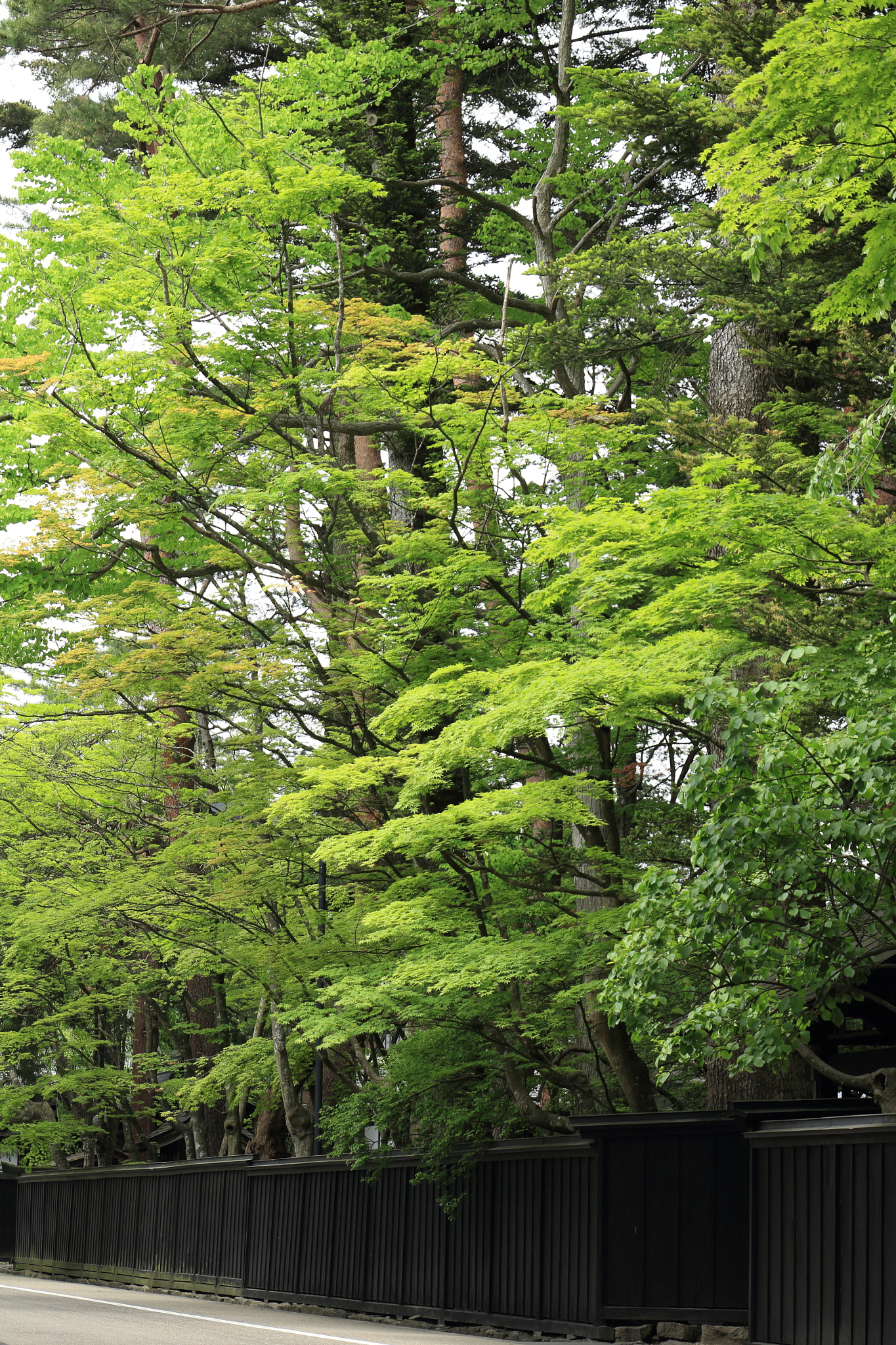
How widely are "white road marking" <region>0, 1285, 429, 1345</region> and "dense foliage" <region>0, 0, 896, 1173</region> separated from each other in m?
2.35

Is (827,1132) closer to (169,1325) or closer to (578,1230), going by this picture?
(578,1230)

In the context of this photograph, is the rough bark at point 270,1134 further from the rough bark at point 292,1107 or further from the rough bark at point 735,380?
the rough bark at point 735,380

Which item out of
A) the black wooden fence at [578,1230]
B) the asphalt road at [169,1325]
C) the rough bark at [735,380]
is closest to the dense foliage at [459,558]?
the rough bark at [735,380]

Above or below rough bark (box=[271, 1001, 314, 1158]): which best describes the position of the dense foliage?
above

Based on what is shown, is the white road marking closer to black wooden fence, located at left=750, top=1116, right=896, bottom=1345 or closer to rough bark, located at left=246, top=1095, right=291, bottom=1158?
black wooden fence, located at left=750, top=1116, right=896, bottom=1345

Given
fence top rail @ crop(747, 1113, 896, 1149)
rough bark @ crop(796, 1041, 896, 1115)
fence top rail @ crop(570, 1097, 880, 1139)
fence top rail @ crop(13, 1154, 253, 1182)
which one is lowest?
fence top rail @ crop(13, 1154, 253, 1182)

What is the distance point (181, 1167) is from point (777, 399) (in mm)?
14518

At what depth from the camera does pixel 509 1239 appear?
13180 mm

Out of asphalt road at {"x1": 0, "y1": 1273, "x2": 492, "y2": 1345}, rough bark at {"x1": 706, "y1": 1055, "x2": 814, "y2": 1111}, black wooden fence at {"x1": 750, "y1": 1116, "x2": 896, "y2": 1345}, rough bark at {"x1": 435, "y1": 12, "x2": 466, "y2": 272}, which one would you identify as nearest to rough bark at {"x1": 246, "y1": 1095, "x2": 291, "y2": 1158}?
asphalt road at {"x1": 0, "y1": 1273, "x2": 492, "y2": 1345}

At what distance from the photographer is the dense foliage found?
28.2ft

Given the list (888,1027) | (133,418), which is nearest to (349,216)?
(133,418)

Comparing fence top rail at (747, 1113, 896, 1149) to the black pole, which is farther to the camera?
the black pole

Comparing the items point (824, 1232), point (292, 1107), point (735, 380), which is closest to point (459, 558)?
point (735, 380)

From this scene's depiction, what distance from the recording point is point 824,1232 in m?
9.44
